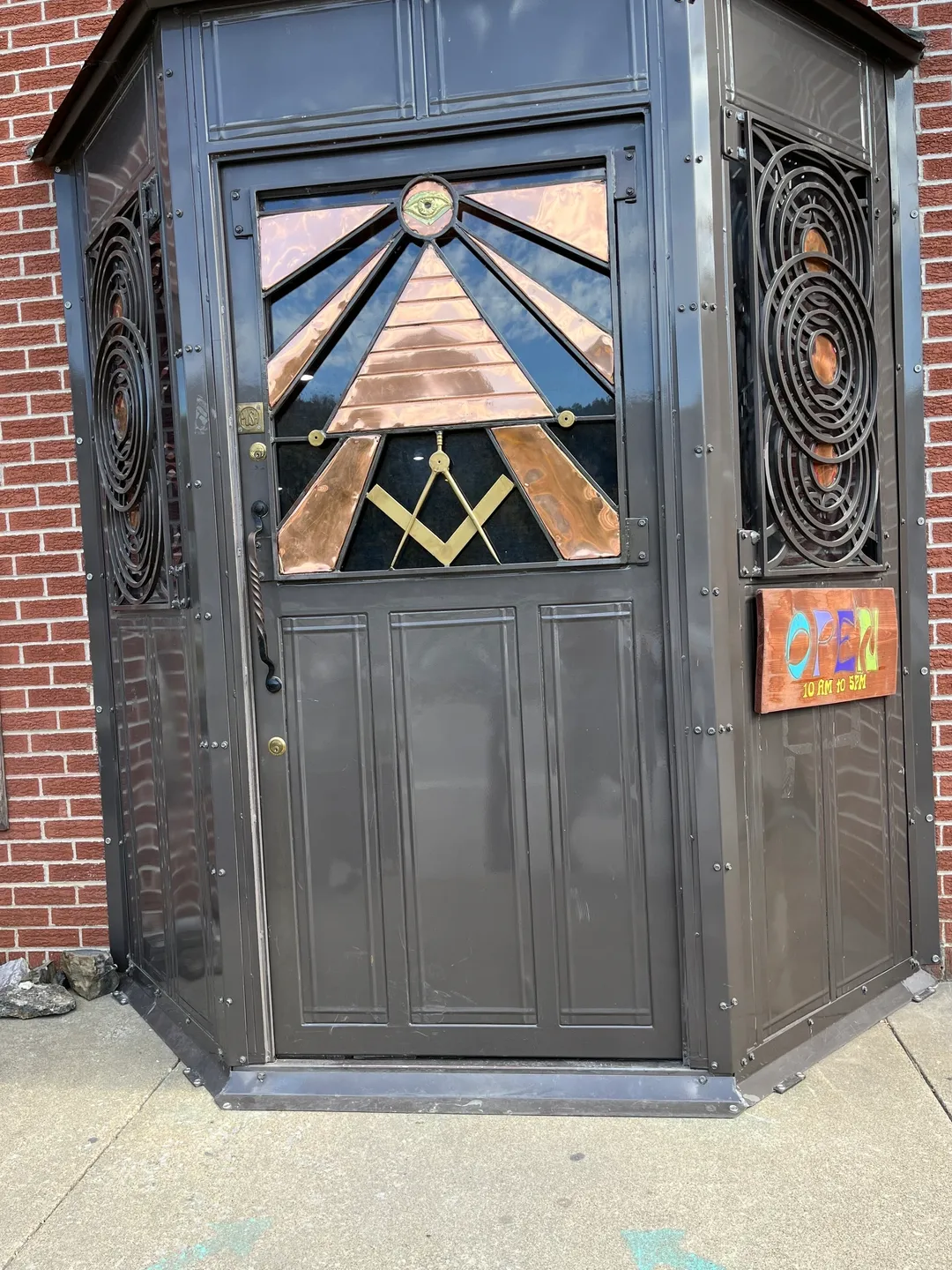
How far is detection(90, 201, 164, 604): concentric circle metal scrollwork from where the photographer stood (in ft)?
10.6

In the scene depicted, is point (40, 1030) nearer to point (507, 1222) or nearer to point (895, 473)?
point (507, 1222)

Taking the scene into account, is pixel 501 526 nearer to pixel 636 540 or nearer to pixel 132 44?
pixel 636 540

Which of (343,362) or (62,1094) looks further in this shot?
(62,1094)

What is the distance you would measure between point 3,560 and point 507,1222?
286cm

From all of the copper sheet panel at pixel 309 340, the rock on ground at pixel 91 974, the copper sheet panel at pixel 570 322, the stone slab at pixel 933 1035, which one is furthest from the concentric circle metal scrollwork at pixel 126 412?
the stone slab at pixel 933 1035

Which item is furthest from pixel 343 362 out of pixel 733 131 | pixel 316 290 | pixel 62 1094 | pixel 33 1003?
pixel 33 1003

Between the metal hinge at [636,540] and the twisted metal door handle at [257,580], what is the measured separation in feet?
3.47

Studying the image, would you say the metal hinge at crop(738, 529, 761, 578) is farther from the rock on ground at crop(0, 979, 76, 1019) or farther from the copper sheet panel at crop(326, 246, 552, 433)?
the rock on ground at crop(0, 979, 76, 1019)

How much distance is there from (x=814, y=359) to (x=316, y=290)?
153cm

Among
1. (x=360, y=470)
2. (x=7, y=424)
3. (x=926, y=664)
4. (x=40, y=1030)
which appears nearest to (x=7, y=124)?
(x=7, y=424)

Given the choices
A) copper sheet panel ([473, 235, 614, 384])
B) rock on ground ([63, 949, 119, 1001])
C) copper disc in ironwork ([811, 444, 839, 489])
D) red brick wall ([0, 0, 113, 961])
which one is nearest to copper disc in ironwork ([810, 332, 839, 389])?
copper disc in ironwork ([811, 444, 839, 489])

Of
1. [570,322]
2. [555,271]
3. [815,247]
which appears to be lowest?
[570,322]

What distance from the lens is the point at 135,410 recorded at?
3.28m

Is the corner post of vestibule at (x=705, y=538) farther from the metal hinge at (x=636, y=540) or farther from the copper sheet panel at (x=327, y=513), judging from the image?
the copper sheet panel at (x=327, y=513)
